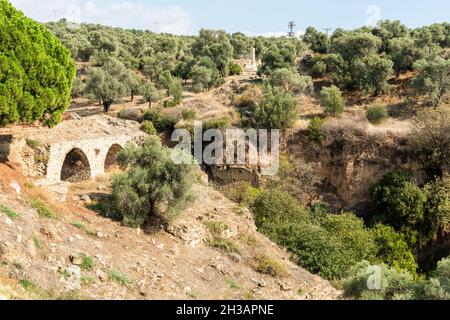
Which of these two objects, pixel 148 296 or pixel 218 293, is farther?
pixel 218 293

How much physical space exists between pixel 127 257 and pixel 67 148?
340 inches

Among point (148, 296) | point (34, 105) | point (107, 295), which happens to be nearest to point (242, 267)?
point (148, 296)

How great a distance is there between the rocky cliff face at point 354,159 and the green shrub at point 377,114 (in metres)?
1.97

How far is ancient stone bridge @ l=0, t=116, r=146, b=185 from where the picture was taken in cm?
1959

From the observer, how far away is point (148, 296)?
12.8 metres

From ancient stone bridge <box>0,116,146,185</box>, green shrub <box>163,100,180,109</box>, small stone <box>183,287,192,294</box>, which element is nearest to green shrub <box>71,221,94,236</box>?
small stone <box>183,287,192,294</box>

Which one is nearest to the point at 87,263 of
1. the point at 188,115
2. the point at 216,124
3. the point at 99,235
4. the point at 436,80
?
the point at 99,235

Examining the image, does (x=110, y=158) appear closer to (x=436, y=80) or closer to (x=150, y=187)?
(x=150, y=187)

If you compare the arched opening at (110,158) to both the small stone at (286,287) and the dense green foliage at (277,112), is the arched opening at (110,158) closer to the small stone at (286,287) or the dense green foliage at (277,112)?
the dense green foliage at (277,112)

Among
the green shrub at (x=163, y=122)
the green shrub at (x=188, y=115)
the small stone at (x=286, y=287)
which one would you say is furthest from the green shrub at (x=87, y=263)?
the green shrub at (x=163, y=122)

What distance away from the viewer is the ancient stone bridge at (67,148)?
19594 mm

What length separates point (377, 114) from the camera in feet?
101
